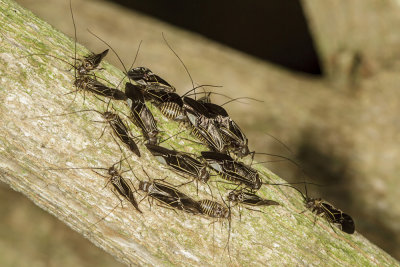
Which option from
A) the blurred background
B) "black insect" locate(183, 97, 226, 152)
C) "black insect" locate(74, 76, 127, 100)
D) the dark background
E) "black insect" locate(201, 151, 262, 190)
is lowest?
"black insect" locate(201, 151, 262, 190)

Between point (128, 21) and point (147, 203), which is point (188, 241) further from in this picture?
point (128, 21)

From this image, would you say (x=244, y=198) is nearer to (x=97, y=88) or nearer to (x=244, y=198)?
(x=244, y=198)

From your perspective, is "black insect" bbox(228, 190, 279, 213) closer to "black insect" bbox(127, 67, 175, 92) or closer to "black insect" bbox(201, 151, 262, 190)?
"black insect" bbox(201, 151, 262, 190)

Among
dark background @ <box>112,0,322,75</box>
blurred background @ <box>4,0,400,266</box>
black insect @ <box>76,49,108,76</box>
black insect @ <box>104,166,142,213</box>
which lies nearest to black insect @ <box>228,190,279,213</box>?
black insect @ <box>104,166,142,213</box>

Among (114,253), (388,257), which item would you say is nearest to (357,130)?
(388,257)

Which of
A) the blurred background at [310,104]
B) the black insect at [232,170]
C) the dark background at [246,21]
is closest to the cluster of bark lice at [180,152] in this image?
→ the black insect at [232,170]

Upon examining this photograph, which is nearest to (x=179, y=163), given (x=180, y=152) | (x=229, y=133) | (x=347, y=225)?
(x=180, y=152)
